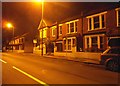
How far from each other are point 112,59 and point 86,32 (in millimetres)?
17855

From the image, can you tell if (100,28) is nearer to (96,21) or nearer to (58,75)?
(96,21)

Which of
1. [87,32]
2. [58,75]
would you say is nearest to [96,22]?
[87,32]

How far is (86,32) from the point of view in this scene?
33.3m

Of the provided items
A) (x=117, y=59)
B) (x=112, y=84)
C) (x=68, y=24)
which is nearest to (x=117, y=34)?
(x=117, y=59)

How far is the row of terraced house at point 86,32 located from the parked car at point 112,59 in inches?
400

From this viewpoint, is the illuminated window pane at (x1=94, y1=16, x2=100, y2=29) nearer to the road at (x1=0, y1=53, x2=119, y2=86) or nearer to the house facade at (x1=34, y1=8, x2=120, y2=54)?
the house facade at (x1=34, y1=8, x2=120, y2=54)

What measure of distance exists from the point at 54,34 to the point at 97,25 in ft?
51.0

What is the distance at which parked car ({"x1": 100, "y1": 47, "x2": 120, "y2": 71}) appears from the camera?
49.9 ft

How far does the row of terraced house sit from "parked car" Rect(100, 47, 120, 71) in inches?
400

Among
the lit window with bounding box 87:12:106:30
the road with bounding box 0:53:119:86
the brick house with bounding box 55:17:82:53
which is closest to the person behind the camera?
the road with bounding box 0:53:119:86

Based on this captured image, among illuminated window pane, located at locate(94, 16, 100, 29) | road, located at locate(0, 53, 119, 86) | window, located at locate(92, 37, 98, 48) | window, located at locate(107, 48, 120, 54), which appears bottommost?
road, located at locate(0, 53, 119, 86)

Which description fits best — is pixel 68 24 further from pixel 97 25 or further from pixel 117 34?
pixel 117 34

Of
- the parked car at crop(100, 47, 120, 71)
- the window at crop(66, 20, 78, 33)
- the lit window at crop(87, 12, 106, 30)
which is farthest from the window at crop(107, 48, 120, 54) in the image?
the window at crop(66, 20, 78, 33)

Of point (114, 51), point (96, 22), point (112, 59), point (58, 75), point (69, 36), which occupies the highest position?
point (96, 22)
